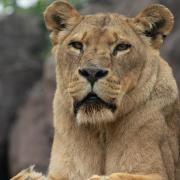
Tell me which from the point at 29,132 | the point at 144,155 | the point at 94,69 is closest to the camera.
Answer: the point at 94,69

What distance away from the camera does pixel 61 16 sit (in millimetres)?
7719

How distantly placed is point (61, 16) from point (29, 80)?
1090 cm

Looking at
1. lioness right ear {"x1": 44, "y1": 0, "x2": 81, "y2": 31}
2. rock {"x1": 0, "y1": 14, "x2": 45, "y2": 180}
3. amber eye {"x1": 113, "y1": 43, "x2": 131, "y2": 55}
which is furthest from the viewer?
rock {"x1": 0, "y1": 14, "x2": 45, "y2": 180}

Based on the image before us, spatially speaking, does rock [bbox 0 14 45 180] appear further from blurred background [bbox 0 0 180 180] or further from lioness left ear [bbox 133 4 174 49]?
lioness left ear [bbox 133 4 174 49]

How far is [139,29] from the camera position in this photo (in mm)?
7562

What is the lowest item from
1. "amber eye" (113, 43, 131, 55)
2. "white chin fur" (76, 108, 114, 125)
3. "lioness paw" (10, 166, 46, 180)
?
"lioness paw" (10, 166, 46, 180)

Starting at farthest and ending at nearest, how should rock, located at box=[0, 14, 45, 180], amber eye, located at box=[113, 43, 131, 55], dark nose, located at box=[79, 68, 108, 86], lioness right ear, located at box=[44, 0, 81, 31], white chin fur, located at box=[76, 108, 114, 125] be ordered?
rock, located at box=[0, 14, 45, 180] → lioness right ear, located at box=[44, 0, 81, 31] → amber eye, located at box=[113, 43, 131, 55] → white chin fur, located at box=[76, 108, 114, 125] → dark nose, located at box=[79, 68, 108, 86]

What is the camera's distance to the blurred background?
1644 cm

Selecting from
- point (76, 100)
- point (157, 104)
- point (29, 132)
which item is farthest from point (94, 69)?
point (29, 132)

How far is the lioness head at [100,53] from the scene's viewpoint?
22.7ft

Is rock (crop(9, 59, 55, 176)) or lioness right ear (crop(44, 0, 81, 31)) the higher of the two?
lioness right ear (crop(44, 0, 81, 31))

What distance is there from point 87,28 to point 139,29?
47 centimetres

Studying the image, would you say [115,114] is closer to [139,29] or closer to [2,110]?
[139,29]

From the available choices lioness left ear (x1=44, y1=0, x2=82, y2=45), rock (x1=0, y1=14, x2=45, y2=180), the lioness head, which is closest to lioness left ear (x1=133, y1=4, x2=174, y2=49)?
the lioness head
